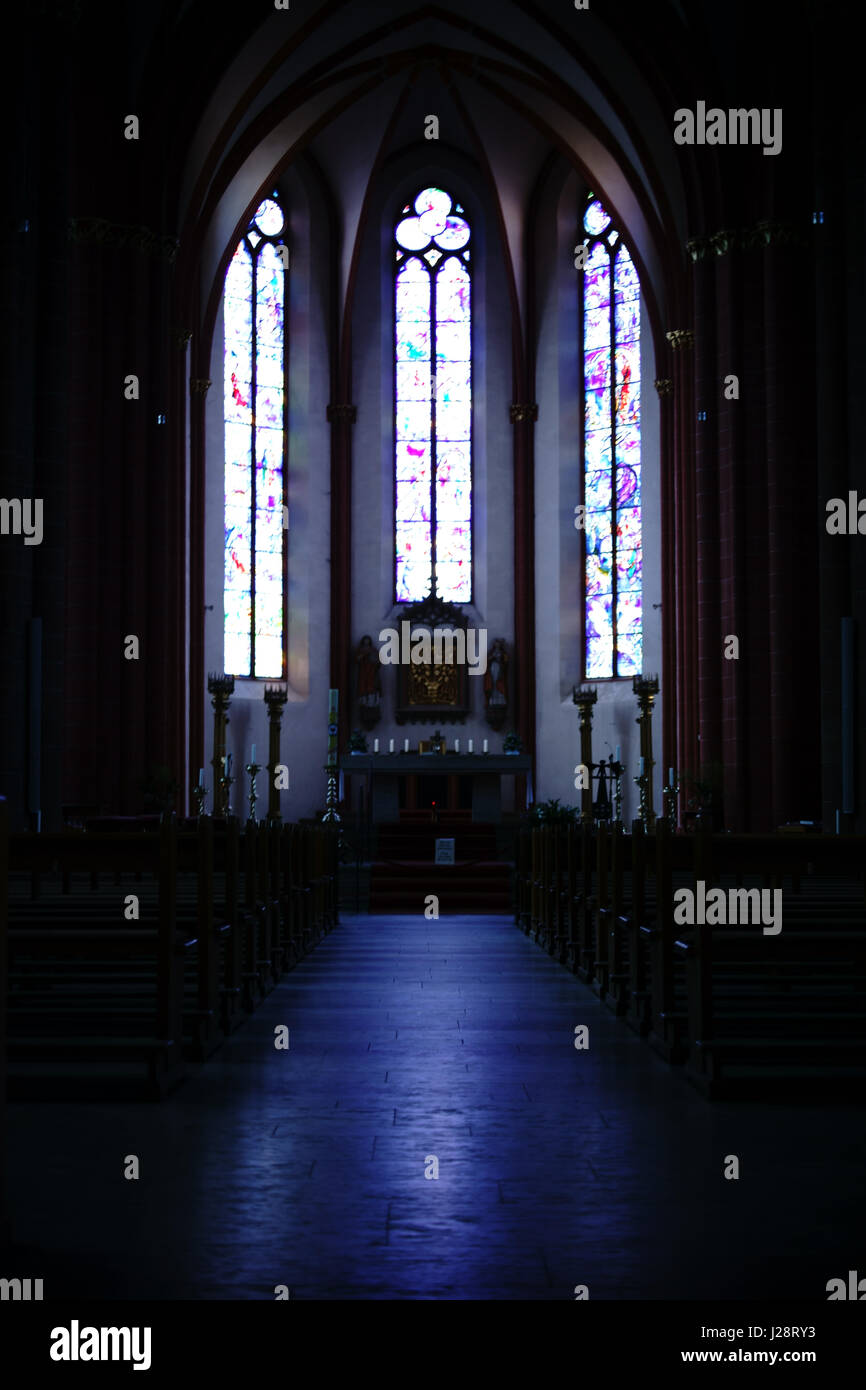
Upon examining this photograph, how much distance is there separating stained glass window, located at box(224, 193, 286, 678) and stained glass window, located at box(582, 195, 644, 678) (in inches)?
239

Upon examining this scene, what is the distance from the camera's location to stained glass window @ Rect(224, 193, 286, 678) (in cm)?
3069

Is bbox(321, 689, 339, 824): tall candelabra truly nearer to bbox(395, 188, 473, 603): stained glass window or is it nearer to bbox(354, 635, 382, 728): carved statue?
bbox(354, 635, 382, 728): carved statue

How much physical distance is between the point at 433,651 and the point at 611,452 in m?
5.20

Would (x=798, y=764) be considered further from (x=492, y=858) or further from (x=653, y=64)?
(x=653, y=64)

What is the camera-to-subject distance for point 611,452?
3105 cm

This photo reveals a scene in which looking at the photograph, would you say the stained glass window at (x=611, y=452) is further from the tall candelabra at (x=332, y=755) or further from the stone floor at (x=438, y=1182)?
the stone floor at (x=438, y=1182)

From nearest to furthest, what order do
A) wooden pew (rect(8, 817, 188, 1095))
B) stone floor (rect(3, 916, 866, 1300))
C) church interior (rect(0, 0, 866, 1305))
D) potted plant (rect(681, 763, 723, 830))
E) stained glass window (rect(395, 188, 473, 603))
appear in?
stone floor (rect(3, 916, 866, 1300)) → church interior (rect(0, 0, 866, 1305)) → wooden pew (rect(8, 817, 188, 1095)) → potted plant (rect(681, 763, 723, 830)) → stained glass window (rect(395, 188, 473, 603))

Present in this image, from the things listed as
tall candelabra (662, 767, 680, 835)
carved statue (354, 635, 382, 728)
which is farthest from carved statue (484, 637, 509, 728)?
tall candelabra (662, 767, 680, 835)

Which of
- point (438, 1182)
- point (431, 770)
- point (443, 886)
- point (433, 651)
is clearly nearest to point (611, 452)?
point (433, 651)

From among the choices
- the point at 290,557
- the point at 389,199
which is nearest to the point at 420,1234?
the point at 290,557

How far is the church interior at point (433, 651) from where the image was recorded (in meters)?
4.82

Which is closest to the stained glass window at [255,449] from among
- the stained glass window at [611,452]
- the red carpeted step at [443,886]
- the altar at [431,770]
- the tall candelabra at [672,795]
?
the altar at [431,770]

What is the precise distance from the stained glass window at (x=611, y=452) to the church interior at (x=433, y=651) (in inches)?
3.5

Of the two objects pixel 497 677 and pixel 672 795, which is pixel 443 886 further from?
pixel 497 677
